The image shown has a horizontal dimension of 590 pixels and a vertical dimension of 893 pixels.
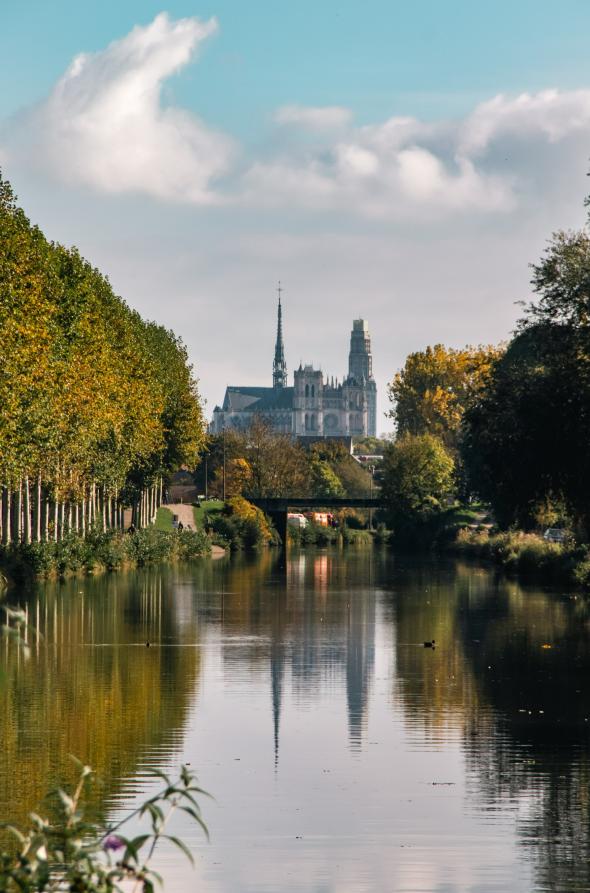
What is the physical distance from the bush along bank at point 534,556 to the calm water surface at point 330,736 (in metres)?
18.0

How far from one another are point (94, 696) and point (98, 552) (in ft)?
147

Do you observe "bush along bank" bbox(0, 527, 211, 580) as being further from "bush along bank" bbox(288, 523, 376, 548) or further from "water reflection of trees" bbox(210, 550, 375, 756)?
"bush along bank" bbox(288, 523, 376, 548)

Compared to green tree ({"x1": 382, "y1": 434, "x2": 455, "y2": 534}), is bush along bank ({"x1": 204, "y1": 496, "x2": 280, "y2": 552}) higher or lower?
lower

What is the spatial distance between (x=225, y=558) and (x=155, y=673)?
230ft

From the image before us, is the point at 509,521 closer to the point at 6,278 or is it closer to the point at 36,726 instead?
the point at 6,278

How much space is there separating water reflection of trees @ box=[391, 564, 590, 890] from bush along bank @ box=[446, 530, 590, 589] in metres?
12.0

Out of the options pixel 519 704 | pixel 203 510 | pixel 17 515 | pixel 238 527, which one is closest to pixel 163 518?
pixel 238 527

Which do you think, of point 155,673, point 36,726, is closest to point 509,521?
point 155,673

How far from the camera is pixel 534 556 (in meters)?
76.4

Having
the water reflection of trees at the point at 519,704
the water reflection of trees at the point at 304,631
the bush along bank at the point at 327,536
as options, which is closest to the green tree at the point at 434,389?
the bush along bank at the point at 327,536

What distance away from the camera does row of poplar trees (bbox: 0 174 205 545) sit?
53.9 metres

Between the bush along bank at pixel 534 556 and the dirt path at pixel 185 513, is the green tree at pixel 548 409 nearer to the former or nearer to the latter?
the bush along bank at pixel 534 556

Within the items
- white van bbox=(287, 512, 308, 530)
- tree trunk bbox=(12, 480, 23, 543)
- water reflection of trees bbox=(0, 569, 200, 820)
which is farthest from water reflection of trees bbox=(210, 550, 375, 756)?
white van bbox=(287, 512, 308, 530)

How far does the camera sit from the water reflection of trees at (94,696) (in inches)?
762
